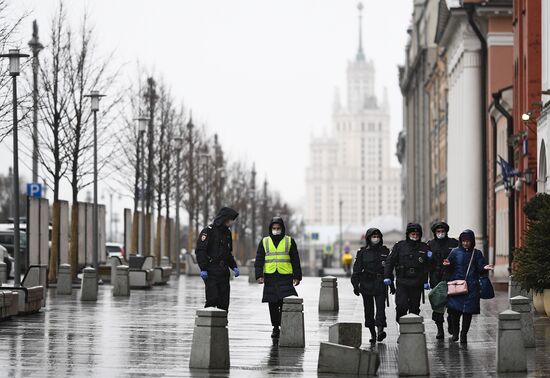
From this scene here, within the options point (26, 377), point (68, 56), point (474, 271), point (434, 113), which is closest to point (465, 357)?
point (474, 271)

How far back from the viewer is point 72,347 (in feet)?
70.5

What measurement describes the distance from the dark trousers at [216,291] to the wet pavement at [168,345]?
688 millimetres

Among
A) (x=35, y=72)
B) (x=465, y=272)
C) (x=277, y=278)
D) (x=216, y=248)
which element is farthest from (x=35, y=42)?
(x=465, y=272)

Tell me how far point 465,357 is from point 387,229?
17890 cm

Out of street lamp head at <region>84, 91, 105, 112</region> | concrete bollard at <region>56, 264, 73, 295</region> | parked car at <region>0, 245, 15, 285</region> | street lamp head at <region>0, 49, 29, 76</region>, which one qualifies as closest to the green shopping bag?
street lamp head at <region>0, 49, 29, 76</region>

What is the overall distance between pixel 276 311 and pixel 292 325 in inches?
53.2

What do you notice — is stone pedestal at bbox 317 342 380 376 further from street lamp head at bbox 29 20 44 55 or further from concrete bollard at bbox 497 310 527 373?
street lamp head at bbox 29 20 44 55

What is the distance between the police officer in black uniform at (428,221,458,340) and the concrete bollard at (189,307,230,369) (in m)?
6.03

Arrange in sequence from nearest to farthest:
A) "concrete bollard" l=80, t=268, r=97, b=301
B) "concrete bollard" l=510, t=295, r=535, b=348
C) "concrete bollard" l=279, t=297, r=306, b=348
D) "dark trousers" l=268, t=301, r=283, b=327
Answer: "concrete bollard" l=510, t=295, r=535, b=348
"concrete bollard" l=279, t=297, r=306, b=348
"dark trousers" l=268, t=301, r=283, b=327
"concrete bollard" l=80, t=268, r=97, b=301

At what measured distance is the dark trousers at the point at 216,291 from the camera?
2319 cm

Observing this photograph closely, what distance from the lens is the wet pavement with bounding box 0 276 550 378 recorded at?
59.8ft

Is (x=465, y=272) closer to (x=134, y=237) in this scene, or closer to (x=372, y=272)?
(x=372, y=272)

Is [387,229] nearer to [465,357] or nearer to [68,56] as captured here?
[68,56]

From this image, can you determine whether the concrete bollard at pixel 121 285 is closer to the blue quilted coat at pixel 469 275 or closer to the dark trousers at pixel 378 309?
the dark trousers at pixel 378 309
